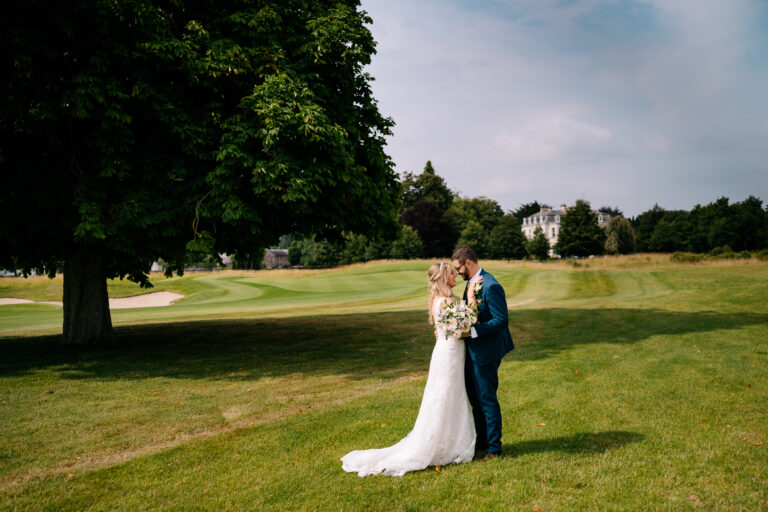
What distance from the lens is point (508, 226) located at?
85438mm

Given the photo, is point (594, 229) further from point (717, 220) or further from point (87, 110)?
point (87, 110)

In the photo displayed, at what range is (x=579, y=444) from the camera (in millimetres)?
6148

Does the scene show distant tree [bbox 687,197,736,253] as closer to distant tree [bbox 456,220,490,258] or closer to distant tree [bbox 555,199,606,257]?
distant tree [bbox 555,199,606,257]

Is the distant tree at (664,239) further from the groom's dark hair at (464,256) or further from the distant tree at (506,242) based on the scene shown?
the groom's dark hair at (464,256)

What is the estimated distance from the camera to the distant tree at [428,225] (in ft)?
262

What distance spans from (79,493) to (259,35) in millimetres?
10301

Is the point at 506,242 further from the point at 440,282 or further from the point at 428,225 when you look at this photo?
the point at 440,282

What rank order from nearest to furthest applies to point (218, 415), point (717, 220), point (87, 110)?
point (218, 415) → point (87, 110) → point (717, 220)

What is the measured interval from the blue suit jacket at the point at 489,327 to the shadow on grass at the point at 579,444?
129cm

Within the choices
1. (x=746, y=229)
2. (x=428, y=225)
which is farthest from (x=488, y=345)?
(x=746, y=229)

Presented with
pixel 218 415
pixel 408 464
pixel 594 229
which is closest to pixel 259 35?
pixel 218 415

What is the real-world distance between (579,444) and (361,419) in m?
3.19

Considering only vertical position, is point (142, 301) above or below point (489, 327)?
below

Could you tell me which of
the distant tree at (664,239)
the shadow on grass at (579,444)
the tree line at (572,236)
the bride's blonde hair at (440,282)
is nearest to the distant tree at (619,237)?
the tree line at (572,236)
